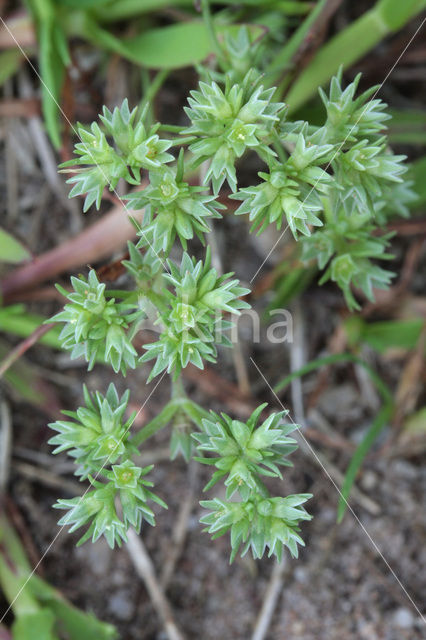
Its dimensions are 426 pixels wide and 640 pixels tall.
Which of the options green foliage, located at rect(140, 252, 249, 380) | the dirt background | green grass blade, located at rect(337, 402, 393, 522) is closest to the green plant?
green foliage, located at rect(140, 252, 249, 380)

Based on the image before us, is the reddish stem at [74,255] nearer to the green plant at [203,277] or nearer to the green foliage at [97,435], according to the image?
the green plant at [203,277]

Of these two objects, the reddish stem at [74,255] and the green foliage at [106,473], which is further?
the reddish stem at [74,255]

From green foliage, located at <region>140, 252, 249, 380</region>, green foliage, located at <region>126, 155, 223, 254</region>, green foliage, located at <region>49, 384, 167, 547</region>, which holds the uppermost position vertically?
green foliage, located at <region>126, 155, 223, 254</region>

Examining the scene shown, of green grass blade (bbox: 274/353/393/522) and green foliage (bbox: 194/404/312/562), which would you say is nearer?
green foliage (bbox: 194/404/312/562)

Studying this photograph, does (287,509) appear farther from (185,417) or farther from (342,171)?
(342,171)

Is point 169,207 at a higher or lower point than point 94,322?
higher

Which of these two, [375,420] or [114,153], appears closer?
[114,153]

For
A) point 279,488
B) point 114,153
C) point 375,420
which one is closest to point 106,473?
point 114,153

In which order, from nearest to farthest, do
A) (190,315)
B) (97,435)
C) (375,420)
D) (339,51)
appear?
1. (190,315)
2. (97,435)
3. (339,51)
4. (375,420)

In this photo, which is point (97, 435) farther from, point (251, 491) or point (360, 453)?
point (360, 453)

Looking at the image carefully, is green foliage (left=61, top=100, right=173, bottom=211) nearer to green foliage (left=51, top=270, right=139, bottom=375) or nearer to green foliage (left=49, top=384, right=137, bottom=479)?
green foliage (left=51, top=270, right=139, bottom=375)

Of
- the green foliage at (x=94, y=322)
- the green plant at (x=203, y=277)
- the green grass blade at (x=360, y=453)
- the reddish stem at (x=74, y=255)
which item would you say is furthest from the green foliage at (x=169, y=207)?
the green grass blade at (x=360, y=453)
